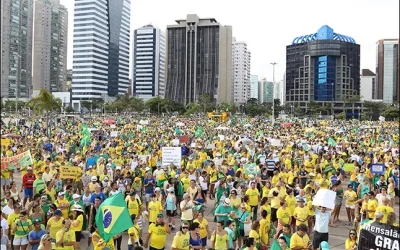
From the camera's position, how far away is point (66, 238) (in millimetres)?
6949

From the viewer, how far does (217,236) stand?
283 inches

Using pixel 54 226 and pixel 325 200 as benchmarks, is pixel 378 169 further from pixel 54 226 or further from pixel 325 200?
pixel 54 226

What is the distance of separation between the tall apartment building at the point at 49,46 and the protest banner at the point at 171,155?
136 metres

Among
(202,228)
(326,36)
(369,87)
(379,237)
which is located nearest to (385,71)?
(369,87)

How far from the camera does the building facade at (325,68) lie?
14138cm

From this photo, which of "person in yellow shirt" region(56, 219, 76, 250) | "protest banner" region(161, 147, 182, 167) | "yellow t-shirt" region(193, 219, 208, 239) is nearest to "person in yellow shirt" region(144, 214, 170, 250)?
"yellow t-shirt" region(193, 219, 208, 239)

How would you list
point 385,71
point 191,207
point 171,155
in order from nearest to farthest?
1. point 191,207
2. point 171,155
3. point 385,71

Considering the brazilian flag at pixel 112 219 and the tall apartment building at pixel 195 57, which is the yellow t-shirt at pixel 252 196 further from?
the tall apartment building at pixel 195 57

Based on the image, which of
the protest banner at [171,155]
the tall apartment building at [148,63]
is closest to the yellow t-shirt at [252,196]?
the protest banner at [171,155]

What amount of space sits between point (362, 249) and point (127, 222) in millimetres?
3409

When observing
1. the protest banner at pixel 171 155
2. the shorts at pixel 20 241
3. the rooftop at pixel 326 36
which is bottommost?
the shorts at pixel 20 241

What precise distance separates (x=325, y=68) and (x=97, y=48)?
7399 cm

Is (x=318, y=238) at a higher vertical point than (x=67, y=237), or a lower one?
lower

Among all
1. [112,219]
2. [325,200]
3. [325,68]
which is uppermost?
[325,68]
